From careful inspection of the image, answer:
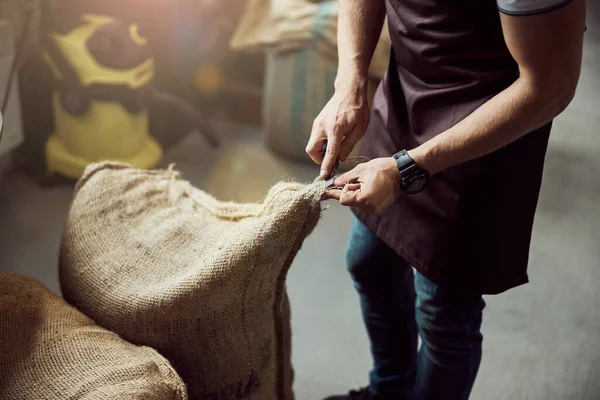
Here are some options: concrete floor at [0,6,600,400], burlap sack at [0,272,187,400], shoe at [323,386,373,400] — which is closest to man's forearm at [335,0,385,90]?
concrete floor at [0,6,600,400]

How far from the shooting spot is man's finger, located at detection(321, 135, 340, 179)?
84cm

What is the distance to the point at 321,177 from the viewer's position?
2.77ft

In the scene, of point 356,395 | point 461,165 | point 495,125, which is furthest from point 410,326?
point 495,125

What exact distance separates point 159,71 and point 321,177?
1333mm

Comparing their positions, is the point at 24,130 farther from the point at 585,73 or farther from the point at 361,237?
the point at 585,73

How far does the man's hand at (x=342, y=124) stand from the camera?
87 cm

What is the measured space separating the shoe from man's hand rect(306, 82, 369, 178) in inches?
19.3

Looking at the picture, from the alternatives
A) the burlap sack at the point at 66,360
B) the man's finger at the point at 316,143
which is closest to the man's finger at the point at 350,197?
the man's finger at the point at 316,143

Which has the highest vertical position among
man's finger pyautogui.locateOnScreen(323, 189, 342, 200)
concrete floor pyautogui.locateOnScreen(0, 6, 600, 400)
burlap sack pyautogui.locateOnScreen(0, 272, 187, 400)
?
man's finger pyautogui.locateOnScreen(323, 189, 342, 200)

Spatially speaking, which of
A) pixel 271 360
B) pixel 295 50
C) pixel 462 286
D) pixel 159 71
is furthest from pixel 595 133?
pixel 159 71

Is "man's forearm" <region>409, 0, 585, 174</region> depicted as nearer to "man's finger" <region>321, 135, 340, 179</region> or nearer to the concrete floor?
"man's finger" <region>321, 135, 340, 179</region>

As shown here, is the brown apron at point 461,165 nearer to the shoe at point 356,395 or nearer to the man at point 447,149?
the man at point 447,149

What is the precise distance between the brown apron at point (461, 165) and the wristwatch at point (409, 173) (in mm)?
72

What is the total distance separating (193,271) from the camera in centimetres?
84
